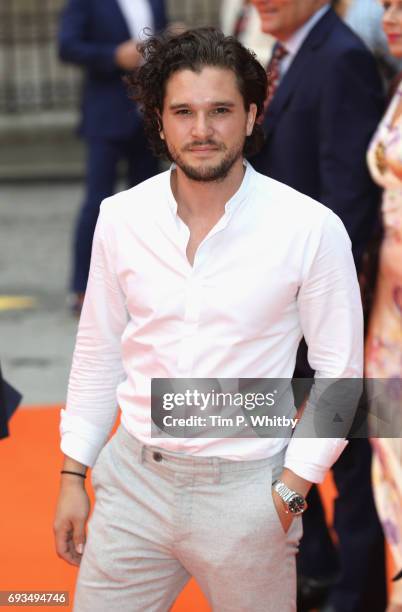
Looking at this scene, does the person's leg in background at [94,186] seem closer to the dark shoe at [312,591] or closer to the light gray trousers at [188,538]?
the dark shoe at [312,591]

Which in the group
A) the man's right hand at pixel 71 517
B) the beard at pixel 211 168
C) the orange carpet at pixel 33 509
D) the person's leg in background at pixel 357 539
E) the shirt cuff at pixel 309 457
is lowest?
the orange carpet at pixel 33 509

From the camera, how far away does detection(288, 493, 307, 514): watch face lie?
2.61 metres

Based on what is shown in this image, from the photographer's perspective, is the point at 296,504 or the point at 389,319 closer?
the point at 296,504

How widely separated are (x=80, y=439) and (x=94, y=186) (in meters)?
4.26

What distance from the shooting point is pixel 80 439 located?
9.33 ft

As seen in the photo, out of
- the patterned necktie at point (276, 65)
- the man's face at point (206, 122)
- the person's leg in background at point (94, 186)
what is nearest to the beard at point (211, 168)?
the man's face at point (206, 122)

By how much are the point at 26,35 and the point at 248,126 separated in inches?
431

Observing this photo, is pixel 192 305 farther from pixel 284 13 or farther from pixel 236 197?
pixel 284 13

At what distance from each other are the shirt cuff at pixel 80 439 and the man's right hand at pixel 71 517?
0.16 ft

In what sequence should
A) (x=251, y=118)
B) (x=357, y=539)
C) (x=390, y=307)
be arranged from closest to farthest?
(x=251, y=118) → (x=390, y=307) → (x=357, y=539)

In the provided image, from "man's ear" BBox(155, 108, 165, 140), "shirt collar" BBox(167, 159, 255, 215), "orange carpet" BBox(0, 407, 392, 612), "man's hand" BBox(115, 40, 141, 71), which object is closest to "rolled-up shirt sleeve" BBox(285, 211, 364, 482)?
"shirt collar" BBox(167, 159, 255, 215)

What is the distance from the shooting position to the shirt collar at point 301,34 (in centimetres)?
371

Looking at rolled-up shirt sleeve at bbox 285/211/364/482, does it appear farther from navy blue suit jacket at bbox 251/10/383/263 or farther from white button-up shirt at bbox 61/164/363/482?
navy blue suit jacket at bbox 251/10/383/263

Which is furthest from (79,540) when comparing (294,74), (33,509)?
(33,509)
